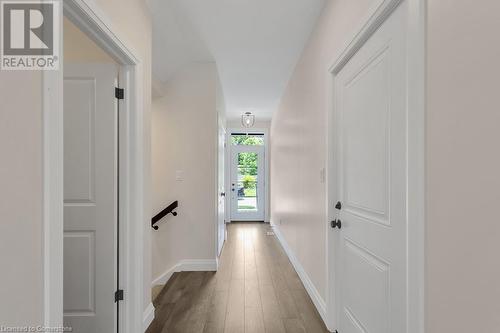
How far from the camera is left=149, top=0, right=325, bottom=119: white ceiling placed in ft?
7.76

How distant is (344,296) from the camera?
199 centimetres

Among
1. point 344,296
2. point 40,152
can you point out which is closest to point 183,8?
point 40,152

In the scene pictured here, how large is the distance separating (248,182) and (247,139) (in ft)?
3.86

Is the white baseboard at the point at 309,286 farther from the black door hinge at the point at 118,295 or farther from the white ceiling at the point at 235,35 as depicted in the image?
the white ceiling at the point at 235,35

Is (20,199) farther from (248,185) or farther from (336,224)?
(248,185)

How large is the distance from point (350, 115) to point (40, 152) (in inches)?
67.4

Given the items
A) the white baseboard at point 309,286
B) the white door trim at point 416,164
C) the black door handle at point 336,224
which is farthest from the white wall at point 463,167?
the white baseboard at point 309,286

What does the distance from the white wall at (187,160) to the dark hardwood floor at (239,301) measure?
0.42m

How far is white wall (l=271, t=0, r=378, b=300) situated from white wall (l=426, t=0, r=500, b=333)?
2.26 feet

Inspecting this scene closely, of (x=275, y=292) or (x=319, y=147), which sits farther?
(x=275, y=292)

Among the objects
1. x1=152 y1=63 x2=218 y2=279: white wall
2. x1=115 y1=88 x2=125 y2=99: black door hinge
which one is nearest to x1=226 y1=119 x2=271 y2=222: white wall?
x1=152 y1=63 x2=218 y2=279: white wall

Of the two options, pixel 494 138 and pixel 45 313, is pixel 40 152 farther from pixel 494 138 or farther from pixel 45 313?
pixel 494 138

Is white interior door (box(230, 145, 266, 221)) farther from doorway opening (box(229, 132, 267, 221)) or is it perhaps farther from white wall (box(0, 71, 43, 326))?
white wall (box(0, 71, 43, 326))

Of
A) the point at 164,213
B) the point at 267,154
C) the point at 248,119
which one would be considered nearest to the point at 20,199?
the point at 164,213
